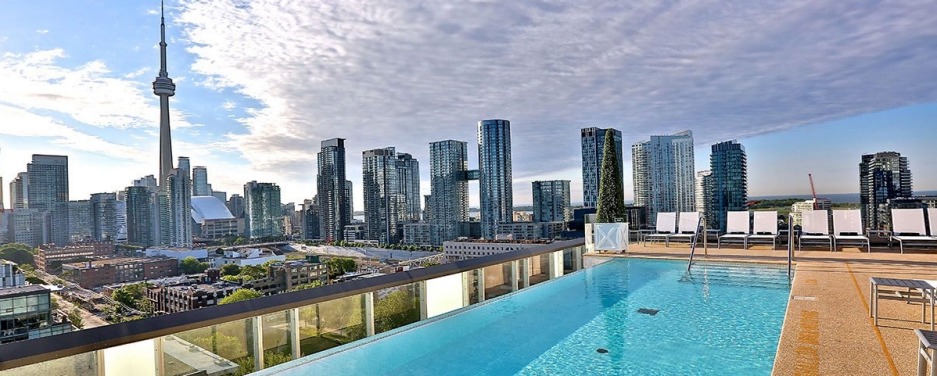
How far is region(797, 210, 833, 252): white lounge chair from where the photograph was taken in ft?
33.3

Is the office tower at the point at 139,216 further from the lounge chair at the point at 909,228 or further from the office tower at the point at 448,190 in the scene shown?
the lounge chair at the point at 909,228

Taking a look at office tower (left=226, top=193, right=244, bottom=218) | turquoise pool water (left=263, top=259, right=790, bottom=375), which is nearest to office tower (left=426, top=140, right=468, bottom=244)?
office tower (left=226, top=193, right=244, bottom=218)

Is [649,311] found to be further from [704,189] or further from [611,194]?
[704,189]

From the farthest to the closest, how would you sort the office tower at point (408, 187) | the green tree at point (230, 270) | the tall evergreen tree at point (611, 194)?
the office tower at point (408, 187) < the green tree at point (230, 270) < the tall evergreen tree at point (611, 194)

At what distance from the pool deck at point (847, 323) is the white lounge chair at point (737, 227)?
2484mm

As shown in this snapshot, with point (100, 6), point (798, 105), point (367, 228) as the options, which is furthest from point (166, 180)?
point (798, 105)

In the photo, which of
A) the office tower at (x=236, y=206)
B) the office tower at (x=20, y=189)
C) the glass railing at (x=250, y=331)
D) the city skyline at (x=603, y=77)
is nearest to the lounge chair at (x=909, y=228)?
the city skyline at (x=603, y=77)

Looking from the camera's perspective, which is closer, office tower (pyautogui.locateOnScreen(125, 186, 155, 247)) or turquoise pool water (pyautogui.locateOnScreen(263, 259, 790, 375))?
turquoise pool water (pyautogui.locateOnScreen(263, 259, 790, 375))

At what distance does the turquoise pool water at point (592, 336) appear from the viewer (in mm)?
4227

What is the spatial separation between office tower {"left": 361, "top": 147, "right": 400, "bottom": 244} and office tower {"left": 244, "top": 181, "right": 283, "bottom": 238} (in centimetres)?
2396

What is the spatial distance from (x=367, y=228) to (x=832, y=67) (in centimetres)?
7216

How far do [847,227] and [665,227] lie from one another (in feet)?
11.4

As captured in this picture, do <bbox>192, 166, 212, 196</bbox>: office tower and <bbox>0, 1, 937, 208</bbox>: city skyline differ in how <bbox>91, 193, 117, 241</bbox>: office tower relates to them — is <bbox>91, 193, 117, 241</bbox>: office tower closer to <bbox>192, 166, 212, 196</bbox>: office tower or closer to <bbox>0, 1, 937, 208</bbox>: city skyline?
<bbox>192, 166, 212, 196</bbox>: office tower

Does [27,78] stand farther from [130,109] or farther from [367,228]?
[367,228]
